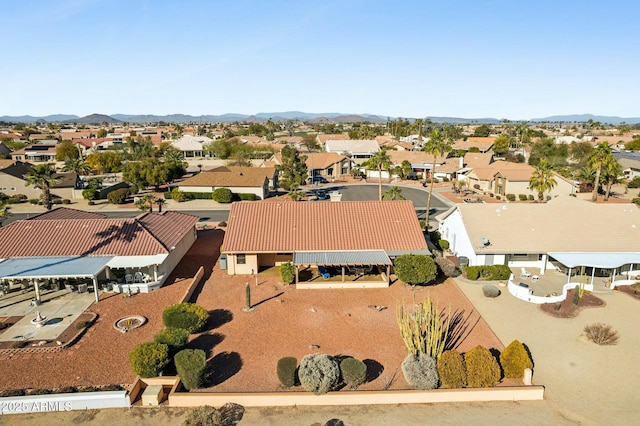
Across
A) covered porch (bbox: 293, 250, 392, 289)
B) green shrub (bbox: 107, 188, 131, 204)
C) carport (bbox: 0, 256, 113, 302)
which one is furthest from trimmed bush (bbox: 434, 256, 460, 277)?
green shrub (bbox: 107, 188, 131, 204)

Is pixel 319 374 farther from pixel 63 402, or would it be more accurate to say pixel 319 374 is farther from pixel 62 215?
pixel 62 215

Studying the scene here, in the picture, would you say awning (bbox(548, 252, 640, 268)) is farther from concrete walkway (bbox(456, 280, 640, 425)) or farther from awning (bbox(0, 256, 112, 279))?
awning (bbox(0, 256, 112, 279))

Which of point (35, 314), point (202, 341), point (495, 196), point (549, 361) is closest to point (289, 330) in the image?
point (202, 341)

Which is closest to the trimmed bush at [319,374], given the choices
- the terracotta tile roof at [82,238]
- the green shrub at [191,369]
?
the green shrub at [191,369]

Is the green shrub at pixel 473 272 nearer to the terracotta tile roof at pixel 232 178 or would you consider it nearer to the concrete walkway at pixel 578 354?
the concrete walkway at pixel 578 354

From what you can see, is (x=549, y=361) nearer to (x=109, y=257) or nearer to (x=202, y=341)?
(x=202, y=341)

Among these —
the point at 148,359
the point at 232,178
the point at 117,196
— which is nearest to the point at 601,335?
the point at 148,359
